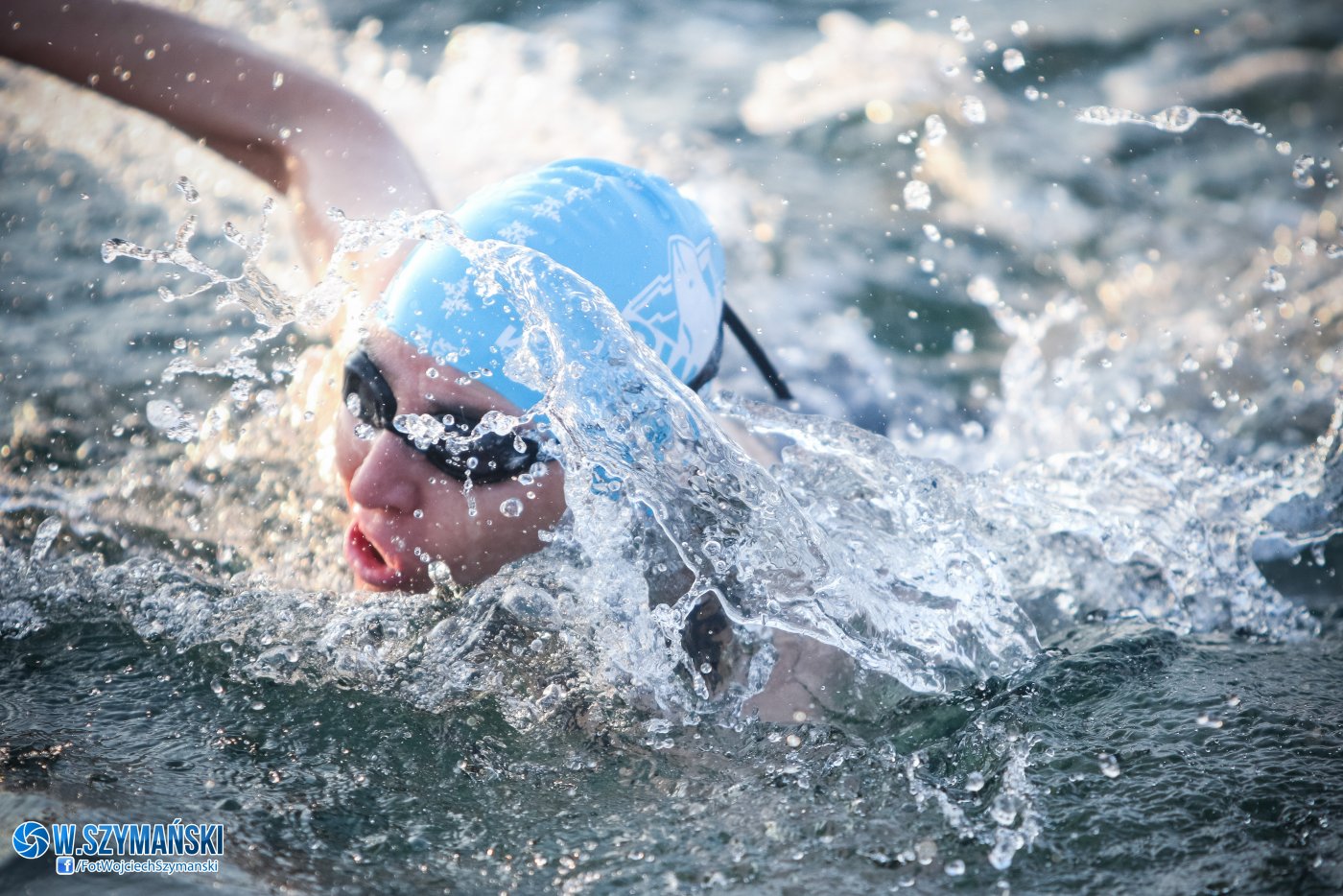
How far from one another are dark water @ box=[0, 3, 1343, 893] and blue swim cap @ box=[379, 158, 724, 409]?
0.65 meters

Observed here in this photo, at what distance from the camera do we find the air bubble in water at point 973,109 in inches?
229

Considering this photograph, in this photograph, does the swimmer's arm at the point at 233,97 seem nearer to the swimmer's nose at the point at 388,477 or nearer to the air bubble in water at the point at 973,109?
the swimmer's nose at the point at 388,477

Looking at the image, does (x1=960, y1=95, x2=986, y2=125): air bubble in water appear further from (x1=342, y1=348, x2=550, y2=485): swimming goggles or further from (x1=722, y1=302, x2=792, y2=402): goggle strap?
(x1=342, y1=348, x2=550, y2=485): swimming goggles

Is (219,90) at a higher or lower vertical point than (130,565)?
higher

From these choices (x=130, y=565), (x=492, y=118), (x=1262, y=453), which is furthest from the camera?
(x=492, y=118)

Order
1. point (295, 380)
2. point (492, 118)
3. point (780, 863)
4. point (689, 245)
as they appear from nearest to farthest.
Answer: point (780, 863), point (689, 245), point (295, 380), point (492, 118)

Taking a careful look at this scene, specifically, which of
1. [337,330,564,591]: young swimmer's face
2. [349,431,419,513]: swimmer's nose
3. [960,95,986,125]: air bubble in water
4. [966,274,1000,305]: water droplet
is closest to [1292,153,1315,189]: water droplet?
[960,95,986,125]: air bubble in water

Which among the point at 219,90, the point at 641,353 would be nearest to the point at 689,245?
the point at 641,353

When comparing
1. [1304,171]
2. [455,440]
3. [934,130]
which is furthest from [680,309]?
[1304,171]

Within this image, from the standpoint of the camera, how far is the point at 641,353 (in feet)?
8.27

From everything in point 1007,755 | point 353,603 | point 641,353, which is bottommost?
point 353,603

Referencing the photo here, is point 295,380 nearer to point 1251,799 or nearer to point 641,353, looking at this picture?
point 641,353

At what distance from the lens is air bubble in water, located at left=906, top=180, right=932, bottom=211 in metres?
5.45

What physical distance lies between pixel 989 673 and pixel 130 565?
2.25 metres
